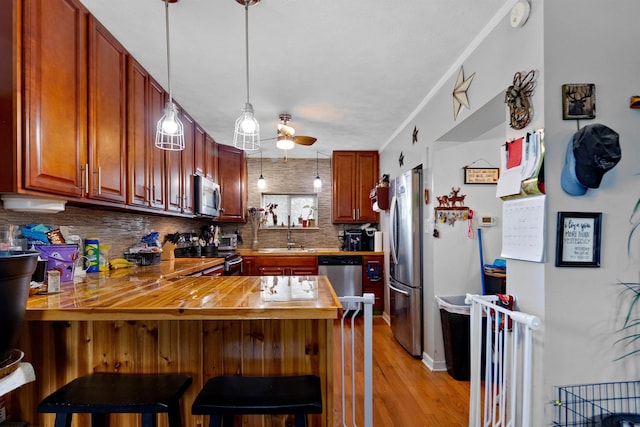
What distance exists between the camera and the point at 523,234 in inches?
63.5

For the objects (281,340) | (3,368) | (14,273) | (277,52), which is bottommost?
(281,340)

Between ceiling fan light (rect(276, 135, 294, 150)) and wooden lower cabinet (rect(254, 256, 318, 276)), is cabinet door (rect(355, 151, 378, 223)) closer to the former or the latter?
wooden lower cabinet (rect(254, 256, 318, 276))

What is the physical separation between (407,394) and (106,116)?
9.06 feet

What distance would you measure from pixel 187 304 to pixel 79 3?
171 centimetres

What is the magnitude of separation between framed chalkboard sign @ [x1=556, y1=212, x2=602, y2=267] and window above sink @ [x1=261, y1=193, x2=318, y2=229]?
12.8ft

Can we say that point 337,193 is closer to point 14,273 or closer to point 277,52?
point 277,52

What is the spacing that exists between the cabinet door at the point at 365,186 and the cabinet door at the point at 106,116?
10.8ft

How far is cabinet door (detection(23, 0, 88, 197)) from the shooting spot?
4.63 feet

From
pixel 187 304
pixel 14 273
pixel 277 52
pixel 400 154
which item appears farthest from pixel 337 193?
pixel 14 273

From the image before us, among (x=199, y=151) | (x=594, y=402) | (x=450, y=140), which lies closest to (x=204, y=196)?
(x=199, y=151)

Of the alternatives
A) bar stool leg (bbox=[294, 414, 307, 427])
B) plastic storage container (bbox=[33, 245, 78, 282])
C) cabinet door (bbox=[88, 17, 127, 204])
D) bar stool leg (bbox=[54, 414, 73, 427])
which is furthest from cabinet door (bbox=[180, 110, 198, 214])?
bar stool leg (bbox=[294, 414, 307, 427])

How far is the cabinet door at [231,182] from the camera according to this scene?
461 cm

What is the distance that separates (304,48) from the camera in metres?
2.16

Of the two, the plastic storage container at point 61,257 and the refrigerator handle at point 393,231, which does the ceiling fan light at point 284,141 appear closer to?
the refrigerator handle at point 393,231
